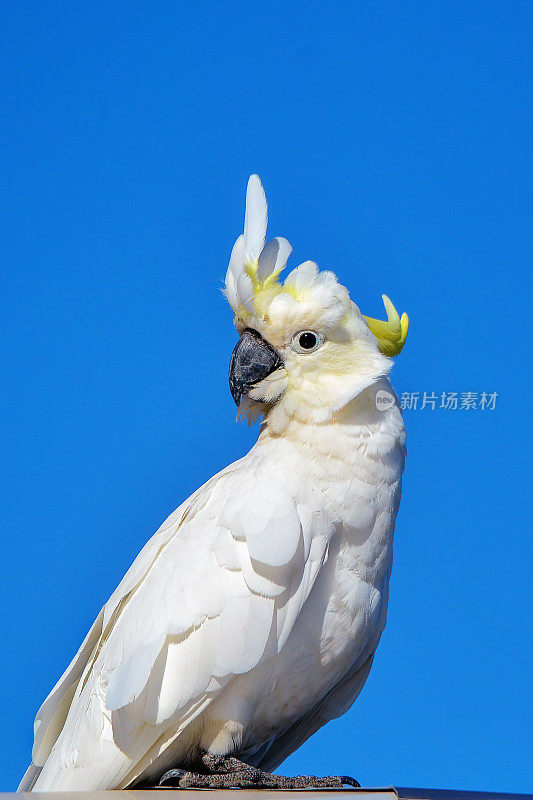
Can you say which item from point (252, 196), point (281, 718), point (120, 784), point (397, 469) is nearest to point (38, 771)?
point (120, 784)

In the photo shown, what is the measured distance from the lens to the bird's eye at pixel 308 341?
11.3 ft

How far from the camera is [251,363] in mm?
3477

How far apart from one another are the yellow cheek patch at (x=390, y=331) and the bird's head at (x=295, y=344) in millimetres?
113

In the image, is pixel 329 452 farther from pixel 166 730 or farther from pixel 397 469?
pixel 166 730

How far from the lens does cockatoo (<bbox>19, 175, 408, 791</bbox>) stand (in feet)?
10.2

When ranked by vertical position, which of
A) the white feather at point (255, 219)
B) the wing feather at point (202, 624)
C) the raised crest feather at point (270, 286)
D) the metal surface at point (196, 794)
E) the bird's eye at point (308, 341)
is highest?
the white feather at point (255, 219)

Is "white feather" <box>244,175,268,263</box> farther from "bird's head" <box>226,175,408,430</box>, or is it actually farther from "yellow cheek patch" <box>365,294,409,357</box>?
"yellow cheek patch" <box>365,294,409,357</box>

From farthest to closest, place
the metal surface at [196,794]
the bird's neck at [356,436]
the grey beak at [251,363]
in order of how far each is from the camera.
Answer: the grey beak at [251,363] < the bird's neck at [356,436] < the metal surface at [196,794]

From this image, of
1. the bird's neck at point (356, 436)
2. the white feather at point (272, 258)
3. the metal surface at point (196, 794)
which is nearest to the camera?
the metal surface at point (196, 794)

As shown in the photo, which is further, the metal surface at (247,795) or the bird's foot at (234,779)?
the bird's foot at (234,779)

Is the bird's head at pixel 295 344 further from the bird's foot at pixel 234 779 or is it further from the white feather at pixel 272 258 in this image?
the bird's foot at pixel 234 779

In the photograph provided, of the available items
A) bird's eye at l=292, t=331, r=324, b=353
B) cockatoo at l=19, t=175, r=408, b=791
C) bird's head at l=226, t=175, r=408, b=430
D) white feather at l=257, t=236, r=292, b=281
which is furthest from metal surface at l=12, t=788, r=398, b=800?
white feather at l=257, t=236, r=292, b=281

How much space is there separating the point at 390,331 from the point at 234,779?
1865mm

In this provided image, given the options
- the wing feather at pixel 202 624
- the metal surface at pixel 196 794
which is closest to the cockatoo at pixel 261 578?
the wing feather at pixel 202 624
